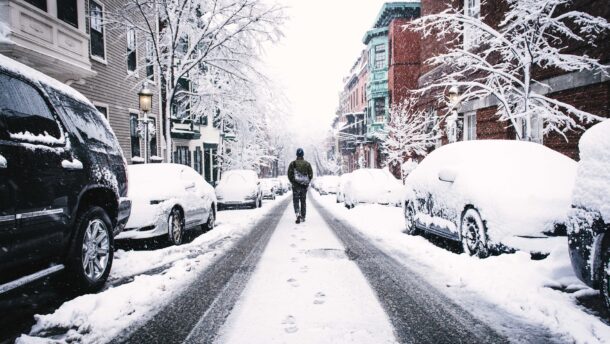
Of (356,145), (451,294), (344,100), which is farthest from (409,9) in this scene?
(451,294)

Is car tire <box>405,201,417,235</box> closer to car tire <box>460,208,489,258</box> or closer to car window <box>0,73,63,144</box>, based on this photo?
car tire <box>460,208,489,258</box>

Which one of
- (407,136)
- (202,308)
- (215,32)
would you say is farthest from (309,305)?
(407,136)

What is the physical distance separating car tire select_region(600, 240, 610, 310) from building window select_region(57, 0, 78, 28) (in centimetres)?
1284

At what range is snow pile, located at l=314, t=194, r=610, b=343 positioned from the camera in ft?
10.8

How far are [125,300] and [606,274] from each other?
423 centimetres

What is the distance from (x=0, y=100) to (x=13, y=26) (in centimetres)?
660

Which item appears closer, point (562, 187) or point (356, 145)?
point (562, 187)

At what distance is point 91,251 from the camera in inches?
172

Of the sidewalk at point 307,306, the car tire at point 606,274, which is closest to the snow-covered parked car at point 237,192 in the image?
the sidewalk at point 307,306

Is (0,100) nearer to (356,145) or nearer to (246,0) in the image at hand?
(246,0)

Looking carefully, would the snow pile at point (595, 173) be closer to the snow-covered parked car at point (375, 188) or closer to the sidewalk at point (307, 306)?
the sidewalk at point (307, 306)

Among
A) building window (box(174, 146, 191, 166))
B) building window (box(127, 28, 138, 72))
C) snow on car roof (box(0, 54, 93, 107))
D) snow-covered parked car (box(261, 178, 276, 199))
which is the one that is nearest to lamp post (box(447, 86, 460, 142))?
snow on car roof (box(0, 54, 93, 107))

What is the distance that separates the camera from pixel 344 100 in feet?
193

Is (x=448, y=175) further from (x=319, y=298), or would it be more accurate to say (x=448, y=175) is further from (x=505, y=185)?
(x=319, y=298)
